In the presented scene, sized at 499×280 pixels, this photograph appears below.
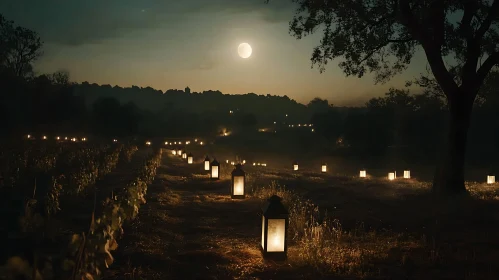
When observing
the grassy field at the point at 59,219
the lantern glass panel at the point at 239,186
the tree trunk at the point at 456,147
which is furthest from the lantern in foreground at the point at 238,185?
the tree trunk at the point at 456,147

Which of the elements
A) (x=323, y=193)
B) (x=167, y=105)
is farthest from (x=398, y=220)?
(x=167, y=105)

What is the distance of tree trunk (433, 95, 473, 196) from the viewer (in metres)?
14.5

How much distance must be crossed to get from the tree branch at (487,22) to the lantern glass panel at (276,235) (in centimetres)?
1054

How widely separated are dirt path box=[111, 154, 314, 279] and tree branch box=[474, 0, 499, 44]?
8801 mm

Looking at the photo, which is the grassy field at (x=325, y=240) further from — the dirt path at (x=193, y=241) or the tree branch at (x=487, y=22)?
the tree branch at (x=487, y=22)

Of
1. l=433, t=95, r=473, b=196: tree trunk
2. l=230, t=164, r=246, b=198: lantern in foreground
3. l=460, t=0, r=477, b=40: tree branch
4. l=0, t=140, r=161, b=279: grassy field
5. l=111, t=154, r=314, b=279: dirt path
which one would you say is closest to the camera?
l=0, t=140, r=161, b=279: grassy field

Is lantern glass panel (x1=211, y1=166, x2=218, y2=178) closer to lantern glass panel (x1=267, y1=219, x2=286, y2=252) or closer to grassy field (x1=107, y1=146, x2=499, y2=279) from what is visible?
grassy field (x1=107, y1=146, x2=499, y2=279)

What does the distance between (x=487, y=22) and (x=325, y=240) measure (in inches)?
389

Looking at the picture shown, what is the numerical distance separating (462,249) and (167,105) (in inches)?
7633

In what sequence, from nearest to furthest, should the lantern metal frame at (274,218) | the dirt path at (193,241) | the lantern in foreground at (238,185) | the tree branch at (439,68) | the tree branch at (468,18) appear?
1. the dirt path at (193,241)
2. the lantern metal frame at (274,218)
3. the tree branch at (468,18)
4. the lantern in foreground at (238,185)
5. the tree branch at (439,68)

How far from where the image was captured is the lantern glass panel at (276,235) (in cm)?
743

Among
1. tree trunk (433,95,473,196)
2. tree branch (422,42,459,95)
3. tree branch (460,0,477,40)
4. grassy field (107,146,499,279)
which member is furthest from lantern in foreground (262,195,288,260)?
tree branch (460,0,477,40)

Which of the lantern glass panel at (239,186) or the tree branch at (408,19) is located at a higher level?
the tree branch at (408,19)

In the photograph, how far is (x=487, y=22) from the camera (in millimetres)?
14039
